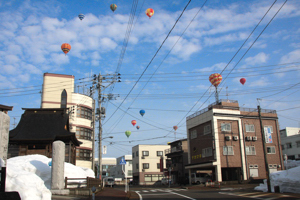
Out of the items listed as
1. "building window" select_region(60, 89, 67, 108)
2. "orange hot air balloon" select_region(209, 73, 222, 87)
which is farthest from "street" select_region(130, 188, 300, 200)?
"building window" select_region(60, 89, 67, 108)

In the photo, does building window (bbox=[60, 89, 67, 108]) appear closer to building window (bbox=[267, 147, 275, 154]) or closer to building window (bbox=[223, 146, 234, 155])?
building window (bbox=[223, 146, 234, 155])

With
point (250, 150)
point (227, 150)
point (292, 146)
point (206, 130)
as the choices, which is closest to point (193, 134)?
point (206, 130)

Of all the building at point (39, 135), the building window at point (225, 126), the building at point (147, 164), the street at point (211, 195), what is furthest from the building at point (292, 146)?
the building at point (39, 135)

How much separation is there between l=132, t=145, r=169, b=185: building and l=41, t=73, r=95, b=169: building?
82.3ft

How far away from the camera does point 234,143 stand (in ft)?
127

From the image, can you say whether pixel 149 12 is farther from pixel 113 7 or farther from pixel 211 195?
pixel 211 195

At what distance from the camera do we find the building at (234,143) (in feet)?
124

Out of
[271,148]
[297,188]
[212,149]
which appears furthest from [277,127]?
[297,188]

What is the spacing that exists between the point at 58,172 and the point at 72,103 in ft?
95.8

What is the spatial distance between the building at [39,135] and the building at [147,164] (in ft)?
125

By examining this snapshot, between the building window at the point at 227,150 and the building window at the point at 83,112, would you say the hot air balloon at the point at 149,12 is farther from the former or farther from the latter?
the building window at the point at 83,112

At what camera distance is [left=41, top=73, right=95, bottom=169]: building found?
1751 inches

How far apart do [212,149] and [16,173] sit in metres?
29.7

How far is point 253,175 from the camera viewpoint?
3819cm
